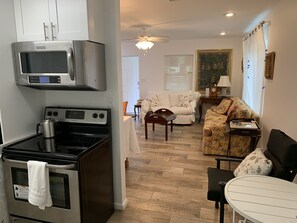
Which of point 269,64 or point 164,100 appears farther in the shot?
point 164,100

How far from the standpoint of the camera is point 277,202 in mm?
1382

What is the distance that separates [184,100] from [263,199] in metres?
5.01

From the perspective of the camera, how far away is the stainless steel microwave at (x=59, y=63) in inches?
69.1

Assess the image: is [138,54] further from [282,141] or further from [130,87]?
[282,141]

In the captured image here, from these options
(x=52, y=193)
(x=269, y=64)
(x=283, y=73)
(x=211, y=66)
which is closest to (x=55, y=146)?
(x=52, y=193)

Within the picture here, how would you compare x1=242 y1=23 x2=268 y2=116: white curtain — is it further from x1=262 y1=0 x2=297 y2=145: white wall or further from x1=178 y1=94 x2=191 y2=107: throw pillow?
x1=178 y1=94 x2=191 y2=107: throw pillow

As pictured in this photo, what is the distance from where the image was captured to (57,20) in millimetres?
1837

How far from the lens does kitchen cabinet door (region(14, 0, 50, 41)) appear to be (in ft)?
6.12

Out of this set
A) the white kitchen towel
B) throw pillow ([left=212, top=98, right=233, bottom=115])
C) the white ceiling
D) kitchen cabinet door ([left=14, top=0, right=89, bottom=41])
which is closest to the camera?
the white kitchen towel

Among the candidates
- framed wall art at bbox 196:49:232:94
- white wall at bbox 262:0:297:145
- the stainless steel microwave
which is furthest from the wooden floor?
framed wall art at bbox 196:49:232:94

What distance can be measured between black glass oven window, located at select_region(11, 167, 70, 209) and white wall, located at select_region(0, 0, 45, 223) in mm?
173

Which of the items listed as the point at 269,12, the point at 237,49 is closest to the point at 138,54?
the point at 237,49

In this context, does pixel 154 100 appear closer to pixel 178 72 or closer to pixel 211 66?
pixel 178 72

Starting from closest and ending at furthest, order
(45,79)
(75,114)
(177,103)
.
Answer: (45,79) < (75,114) < (177,103)
